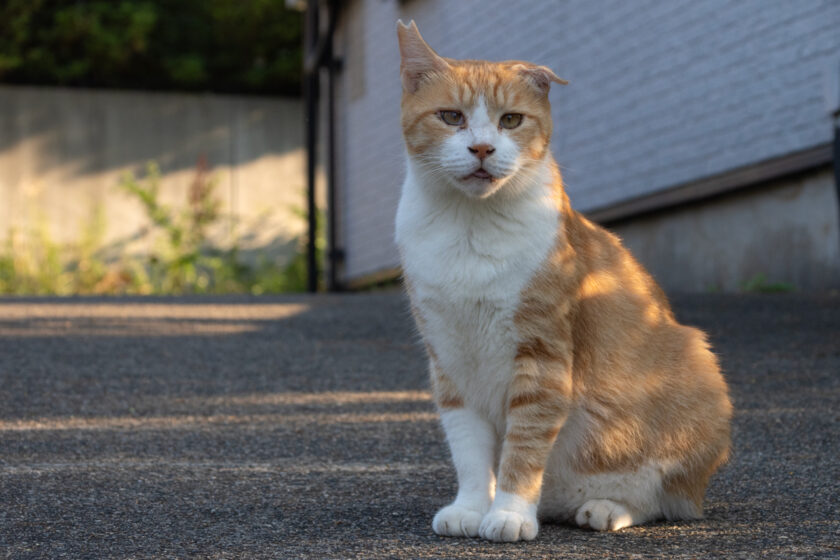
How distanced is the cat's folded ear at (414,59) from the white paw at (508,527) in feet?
3.72

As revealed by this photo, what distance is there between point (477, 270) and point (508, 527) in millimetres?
614

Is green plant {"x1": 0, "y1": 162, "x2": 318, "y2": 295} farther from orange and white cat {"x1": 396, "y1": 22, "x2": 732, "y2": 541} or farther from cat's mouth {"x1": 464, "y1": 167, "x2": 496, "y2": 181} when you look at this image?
cat's mouth {"x1": 464, "y1": 167, "x2": 496, "y2": 181}

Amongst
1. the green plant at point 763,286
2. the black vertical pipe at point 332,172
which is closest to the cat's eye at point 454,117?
the green plant at point 763,286

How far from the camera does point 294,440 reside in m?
3.64

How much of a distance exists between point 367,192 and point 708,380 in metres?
9.35

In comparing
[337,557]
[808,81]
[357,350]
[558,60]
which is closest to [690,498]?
[337,557]

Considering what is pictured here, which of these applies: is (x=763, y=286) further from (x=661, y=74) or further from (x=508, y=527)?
(x=508, y=527)

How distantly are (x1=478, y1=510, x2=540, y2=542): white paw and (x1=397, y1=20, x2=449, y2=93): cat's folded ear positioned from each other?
3.72 feet

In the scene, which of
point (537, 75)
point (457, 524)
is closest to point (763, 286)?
point (537, 75)

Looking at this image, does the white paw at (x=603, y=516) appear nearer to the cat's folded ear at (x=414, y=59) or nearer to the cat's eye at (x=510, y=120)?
the cat's eye at (x=510, y=120)

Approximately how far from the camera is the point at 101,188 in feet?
44.2

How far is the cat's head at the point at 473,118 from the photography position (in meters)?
2.46

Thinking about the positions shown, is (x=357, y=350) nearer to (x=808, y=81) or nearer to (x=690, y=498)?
(x=690, y=498)

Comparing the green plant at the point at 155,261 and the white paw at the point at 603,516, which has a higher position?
the green plant at the point at 155,261
